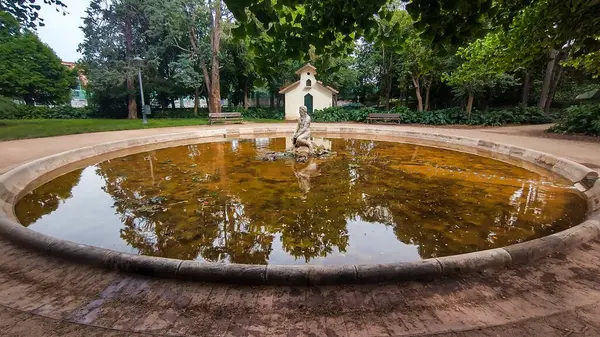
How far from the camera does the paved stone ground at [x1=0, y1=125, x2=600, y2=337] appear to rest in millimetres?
2170

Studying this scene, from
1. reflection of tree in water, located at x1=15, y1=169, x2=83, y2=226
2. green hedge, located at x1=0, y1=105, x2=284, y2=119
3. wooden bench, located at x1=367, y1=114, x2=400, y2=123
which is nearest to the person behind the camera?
reflection of tree in water, located at x1=15, y1=169, x2=83, y2=226

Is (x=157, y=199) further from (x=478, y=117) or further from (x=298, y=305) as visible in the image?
(x=478, y=117)

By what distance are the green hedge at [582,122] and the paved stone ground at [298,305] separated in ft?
46.3

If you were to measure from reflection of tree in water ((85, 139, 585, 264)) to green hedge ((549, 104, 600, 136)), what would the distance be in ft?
26.3

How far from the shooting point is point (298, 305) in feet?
7.99

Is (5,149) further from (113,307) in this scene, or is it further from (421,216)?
(421,216)

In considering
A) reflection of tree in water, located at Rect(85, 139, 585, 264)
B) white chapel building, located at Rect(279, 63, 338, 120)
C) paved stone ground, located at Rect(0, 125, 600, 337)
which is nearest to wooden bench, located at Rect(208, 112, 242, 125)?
white chapel building, located at Rect(279, 63, 338, 120)

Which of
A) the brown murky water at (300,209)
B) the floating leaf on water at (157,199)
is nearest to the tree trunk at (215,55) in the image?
the brown murky water at (300,209)

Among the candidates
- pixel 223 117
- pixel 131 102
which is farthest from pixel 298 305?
pixel 131 102

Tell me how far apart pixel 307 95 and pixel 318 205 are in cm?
2114

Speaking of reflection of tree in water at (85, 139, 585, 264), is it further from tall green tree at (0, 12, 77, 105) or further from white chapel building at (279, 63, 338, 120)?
tall green tree at (0, 12, 77, 105)

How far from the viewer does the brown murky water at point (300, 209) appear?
3957mm

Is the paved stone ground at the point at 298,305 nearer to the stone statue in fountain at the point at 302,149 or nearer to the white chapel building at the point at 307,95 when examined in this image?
the stone statue in fountain at the point at 302,149

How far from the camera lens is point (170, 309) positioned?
2377mm
